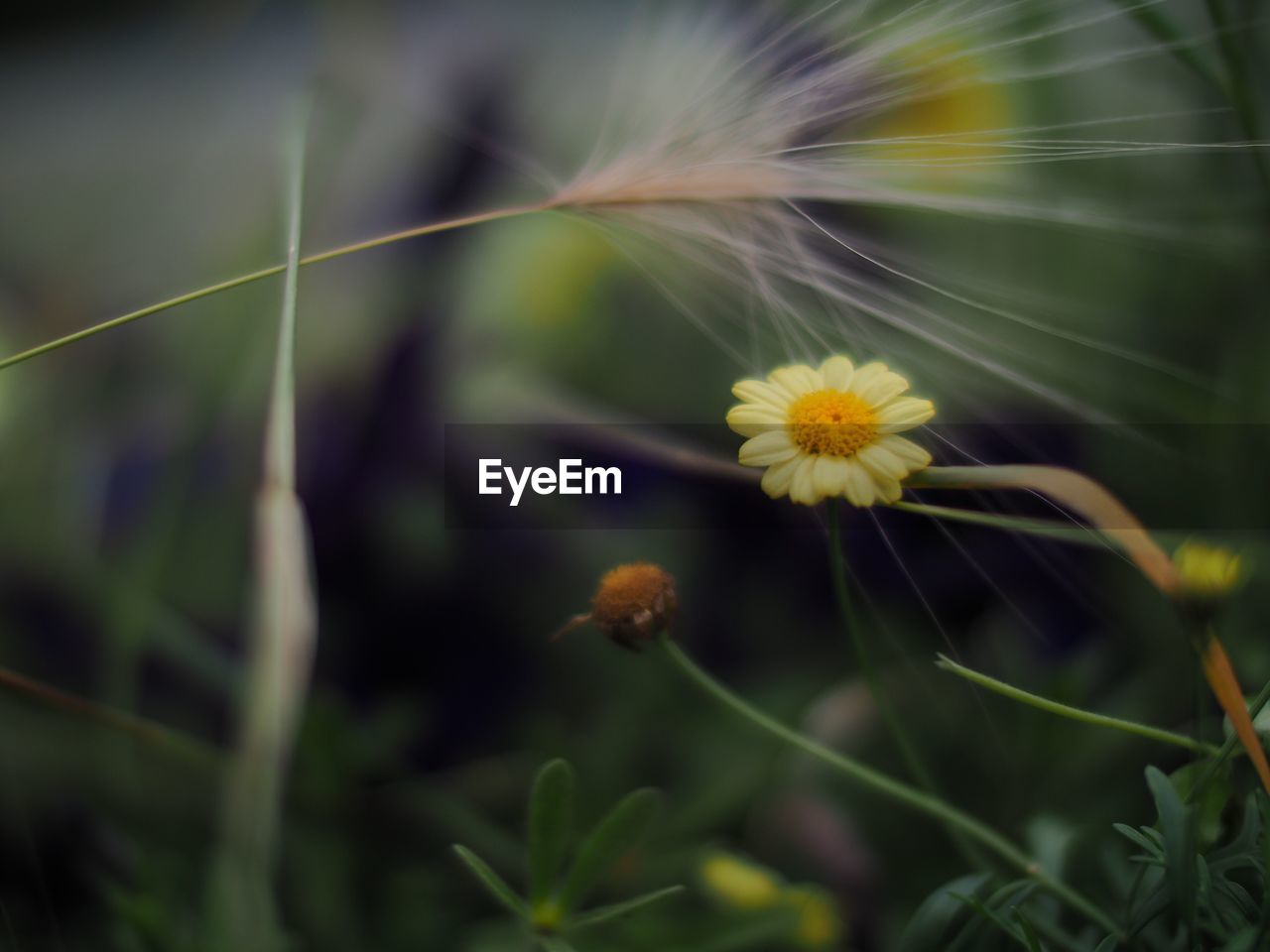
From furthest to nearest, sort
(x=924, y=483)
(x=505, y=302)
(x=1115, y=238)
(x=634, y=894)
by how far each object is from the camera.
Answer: (x=505, y=302)
(x=1115, y=238)
(x=634, y=894)
(x=924, y=483)

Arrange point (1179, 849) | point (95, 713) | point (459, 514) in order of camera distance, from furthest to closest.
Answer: point (459, 514) < point (95, 713) < point (1179, 849)

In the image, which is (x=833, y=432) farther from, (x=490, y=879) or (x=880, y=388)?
(x=490, y=879)

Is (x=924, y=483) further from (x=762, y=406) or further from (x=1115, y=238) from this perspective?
(x=1115, y=238)

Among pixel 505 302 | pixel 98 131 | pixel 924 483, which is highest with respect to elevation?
pixel 98 131

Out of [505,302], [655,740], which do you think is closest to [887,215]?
[505,302]

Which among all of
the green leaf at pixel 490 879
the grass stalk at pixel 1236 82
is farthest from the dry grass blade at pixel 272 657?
the grass stalk at pixel 1236 82

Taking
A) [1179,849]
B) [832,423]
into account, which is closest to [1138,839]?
[1179,849]
